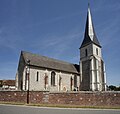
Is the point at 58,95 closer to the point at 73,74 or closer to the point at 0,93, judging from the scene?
the point at 0,93

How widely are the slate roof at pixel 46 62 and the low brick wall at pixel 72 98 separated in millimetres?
11679

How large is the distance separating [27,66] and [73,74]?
1510cm

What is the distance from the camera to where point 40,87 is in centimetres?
3731

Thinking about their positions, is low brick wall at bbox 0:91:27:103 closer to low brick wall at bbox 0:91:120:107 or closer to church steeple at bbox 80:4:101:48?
low brick wall at bbox 0:91:120:107

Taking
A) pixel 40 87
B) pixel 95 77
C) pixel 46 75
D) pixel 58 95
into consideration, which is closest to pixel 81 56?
pixel 95 77

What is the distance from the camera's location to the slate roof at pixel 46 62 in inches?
1511

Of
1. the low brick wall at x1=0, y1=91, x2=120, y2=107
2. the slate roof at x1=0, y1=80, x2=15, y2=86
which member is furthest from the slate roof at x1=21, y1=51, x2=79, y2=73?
the slate roof at x1=0, y1=80, x2=15, y2=86

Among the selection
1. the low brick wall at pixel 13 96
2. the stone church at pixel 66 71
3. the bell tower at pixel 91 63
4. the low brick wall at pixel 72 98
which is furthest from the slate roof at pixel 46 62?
the low brick wall at pixel 72 98

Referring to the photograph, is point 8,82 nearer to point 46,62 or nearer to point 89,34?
point 46,62

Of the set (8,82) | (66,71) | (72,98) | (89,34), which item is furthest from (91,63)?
(8,82)

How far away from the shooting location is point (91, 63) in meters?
43.4

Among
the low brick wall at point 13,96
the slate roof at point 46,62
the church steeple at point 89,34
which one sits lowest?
the low brick wall at point 13,96

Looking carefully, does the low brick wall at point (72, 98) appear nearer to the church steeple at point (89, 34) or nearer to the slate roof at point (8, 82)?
the church steeple at point (89, 34)

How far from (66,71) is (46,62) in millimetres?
6156
